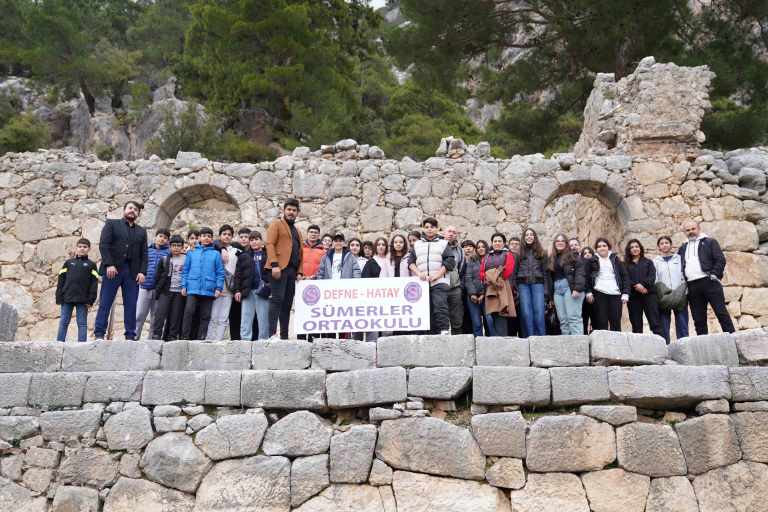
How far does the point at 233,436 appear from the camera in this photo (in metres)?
6.30

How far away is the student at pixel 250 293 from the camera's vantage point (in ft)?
26.6

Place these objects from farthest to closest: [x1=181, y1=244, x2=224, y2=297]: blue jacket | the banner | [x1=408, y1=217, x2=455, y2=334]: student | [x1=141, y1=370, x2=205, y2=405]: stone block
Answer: [x1=181, y1=244, x2=224, y2=297]: blue jacket → [x1=408, y1=217, x2=455, y2=334]: student → the banner → [x1=141, y1=370, x2=205, y2=405]: stone block

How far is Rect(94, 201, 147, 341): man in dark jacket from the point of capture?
27.3 feet

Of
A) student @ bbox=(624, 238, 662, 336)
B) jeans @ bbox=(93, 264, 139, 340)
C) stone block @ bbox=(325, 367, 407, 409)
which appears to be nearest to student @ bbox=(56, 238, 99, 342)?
jeans @ bbox=(93, 264, 139, 340)

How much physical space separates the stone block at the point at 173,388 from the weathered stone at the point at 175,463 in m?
0.35

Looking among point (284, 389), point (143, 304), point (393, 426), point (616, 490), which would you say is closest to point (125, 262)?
point (143, 304)

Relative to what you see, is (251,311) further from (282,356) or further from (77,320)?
(77,320)

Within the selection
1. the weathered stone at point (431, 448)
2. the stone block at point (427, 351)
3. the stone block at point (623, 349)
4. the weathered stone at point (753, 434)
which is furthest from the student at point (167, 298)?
the weathered stone at point (753, 434)

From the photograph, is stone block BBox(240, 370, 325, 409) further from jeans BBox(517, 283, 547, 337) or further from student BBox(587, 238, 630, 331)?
student BBox(587, 238, 630, 331)

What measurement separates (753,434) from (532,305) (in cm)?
267

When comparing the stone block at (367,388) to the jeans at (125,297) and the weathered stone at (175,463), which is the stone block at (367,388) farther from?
the jeans at (125,297)

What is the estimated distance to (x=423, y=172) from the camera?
12.0 m

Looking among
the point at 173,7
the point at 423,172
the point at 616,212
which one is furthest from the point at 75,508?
the point at 173,7

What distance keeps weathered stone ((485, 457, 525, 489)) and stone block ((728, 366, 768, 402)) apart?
2.02 meters
